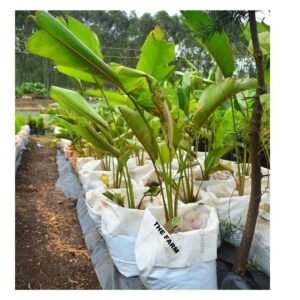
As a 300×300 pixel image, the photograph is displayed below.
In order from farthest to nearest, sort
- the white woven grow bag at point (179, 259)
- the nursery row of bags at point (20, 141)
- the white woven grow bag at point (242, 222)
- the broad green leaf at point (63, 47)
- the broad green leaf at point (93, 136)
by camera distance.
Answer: the nursery row of bags at point (20, 141) → the broad green leaf at point (93, 136) → the white woven grow bag at point (242, 222) → the white woven grow bag at point (179, 259) → the broad green leaf at point (63, 47)

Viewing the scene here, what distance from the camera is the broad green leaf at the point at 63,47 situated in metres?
Answer: 0.68

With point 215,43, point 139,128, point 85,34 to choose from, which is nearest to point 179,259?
point 139,128

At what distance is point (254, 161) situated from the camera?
81 cm

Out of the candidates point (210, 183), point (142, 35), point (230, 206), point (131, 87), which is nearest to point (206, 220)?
point (230, 206)

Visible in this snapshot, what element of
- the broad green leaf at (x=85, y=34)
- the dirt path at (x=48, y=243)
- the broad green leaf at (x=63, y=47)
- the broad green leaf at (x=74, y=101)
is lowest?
the dirt path at (x=48, y=243)

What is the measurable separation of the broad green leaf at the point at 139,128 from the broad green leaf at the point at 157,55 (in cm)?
20

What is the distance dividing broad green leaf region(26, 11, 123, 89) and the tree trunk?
0.30 metres

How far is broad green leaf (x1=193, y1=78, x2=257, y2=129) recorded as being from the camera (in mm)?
809

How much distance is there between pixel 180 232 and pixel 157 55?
480 mm

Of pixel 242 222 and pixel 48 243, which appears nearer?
pixel 242 222

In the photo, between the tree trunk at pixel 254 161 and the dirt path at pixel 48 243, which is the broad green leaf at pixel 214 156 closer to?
the tree trunk at pixel 254 161

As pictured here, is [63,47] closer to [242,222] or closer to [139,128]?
[139,128]

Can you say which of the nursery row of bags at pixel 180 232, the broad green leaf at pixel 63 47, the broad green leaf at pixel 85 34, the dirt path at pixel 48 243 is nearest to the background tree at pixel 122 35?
the broad green leaf at pixel 85 34

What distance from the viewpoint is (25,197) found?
75.9 inches
